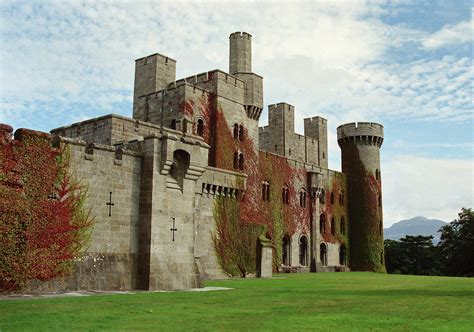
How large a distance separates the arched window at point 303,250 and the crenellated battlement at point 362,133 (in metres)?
15.5

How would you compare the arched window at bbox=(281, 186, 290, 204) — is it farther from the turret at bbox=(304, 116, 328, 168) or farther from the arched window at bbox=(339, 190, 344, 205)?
the turret at bbox=(304, 116, 328, 168)

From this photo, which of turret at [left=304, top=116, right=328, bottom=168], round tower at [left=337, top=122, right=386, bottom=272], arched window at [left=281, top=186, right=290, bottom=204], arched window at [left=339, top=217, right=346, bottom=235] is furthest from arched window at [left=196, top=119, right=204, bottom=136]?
turret at [left=304, top=116, right=328, bottom=168]

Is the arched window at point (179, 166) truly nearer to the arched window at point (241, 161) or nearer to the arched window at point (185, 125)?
the arched window at point (185, 125)

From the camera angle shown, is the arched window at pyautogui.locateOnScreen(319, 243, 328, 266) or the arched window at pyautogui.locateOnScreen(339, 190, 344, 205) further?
the arched window at pyautogui.locateOnScreen(339, 190, 344, 205)

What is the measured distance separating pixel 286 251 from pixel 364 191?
1593 cm

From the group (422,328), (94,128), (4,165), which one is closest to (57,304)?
(4,165)

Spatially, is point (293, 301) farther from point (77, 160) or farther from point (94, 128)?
point (94, 128)

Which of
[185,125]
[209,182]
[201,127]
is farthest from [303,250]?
[185,125]

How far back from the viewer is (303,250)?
51.8m

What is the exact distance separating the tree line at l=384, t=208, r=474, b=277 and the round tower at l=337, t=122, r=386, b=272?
11.5m

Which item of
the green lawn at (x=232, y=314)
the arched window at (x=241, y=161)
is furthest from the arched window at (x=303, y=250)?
the green lawn at (x=232, y=314)

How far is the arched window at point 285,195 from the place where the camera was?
4884 cm

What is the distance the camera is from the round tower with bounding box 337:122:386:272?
59.0m

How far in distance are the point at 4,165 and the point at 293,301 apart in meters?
11.2
